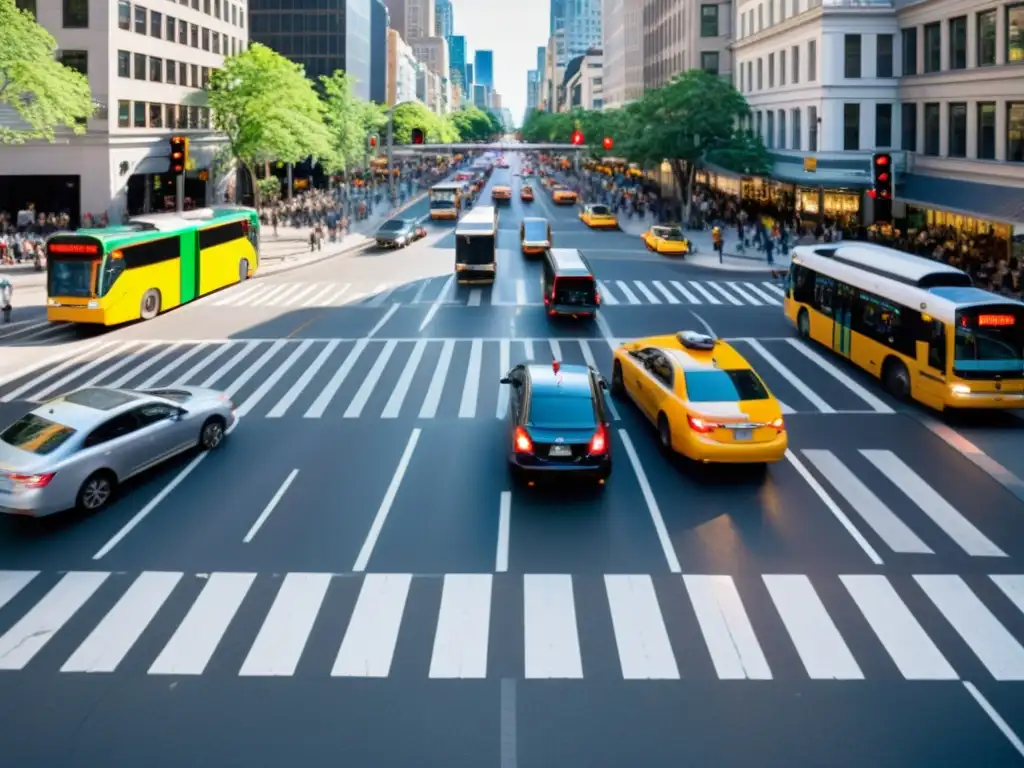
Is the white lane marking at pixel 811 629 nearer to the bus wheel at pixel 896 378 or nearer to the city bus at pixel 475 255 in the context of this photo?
the bus wheel at pixel 896 378

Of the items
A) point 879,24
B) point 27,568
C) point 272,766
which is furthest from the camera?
point 879,24

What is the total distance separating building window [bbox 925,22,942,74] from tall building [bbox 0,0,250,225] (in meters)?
45.6

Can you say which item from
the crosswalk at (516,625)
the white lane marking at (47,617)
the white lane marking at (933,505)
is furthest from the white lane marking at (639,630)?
the white lane marking at (47,617)

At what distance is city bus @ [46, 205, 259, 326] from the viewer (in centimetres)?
3186

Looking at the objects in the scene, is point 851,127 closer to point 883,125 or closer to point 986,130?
point 883,125

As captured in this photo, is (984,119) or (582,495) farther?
(984,119)

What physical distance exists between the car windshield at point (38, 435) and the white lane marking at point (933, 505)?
13.4 metres

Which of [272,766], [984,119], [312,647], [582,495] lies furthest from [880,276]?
[984,119]

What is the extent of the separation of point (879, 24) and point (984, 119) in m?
14.0

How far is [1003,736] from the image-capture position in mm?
9547

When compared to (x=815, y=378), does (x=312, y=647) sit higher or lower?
lower

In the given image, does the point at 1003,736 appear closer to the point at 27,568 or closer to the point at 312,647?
the point at 312,647

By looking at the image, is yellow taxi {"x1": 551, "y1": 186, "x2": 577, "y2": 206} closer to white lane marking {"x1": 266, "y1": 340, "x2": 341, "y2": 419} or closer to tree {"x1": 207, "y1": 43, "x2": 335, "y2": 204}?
tree {"x1": 207, "y1": 43, "x2": 335, "y2": 204}

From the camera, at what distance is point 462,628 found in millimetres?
11766
